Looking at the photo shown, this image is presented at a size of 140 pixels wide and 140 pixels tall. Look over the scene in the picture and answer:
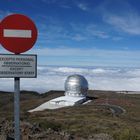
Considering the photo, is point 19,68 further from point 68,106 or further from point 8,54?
point 68,106

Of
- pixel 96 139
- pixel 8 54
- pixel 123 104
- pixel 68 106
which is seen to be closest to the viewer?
pixel 8 54

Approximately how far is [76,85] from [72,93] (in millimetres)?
3392

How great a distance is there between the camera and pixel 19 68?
Result: 33.8 feet

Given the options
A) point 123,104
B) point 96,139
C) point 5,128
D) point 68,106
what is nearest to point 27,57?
point 96,139

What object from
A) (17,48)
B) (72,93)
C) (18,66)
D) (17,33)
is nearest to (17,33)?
(17,33)

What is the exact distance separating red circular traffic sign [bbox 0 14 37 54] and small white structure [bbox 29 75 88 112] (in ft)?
353

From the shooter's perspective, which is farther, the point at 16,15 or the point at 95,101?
the point at 95,101

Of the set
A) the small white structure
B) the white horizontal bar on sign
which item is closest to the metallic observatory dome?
the small white structure

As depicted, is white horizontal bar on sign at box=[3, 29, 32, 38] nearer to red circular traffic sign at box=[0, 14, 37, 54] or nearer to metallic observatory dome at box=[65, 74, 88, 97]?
red circular traffic sign at box=[0, 14, 37, 54]

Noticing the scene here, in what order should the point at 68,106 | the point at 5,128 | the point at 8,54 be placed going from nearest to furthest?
the point at 8,54, the point at 5,128, the point at 68,106

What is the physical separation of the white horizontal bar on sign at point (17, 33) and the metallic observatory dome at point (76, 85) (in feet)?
357

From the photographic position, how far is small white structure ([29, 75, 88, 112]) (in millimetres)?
119750

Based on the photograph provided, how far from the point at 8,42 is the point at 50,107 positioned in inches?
4385

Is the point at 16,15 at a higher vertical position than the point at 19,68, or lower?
higher
